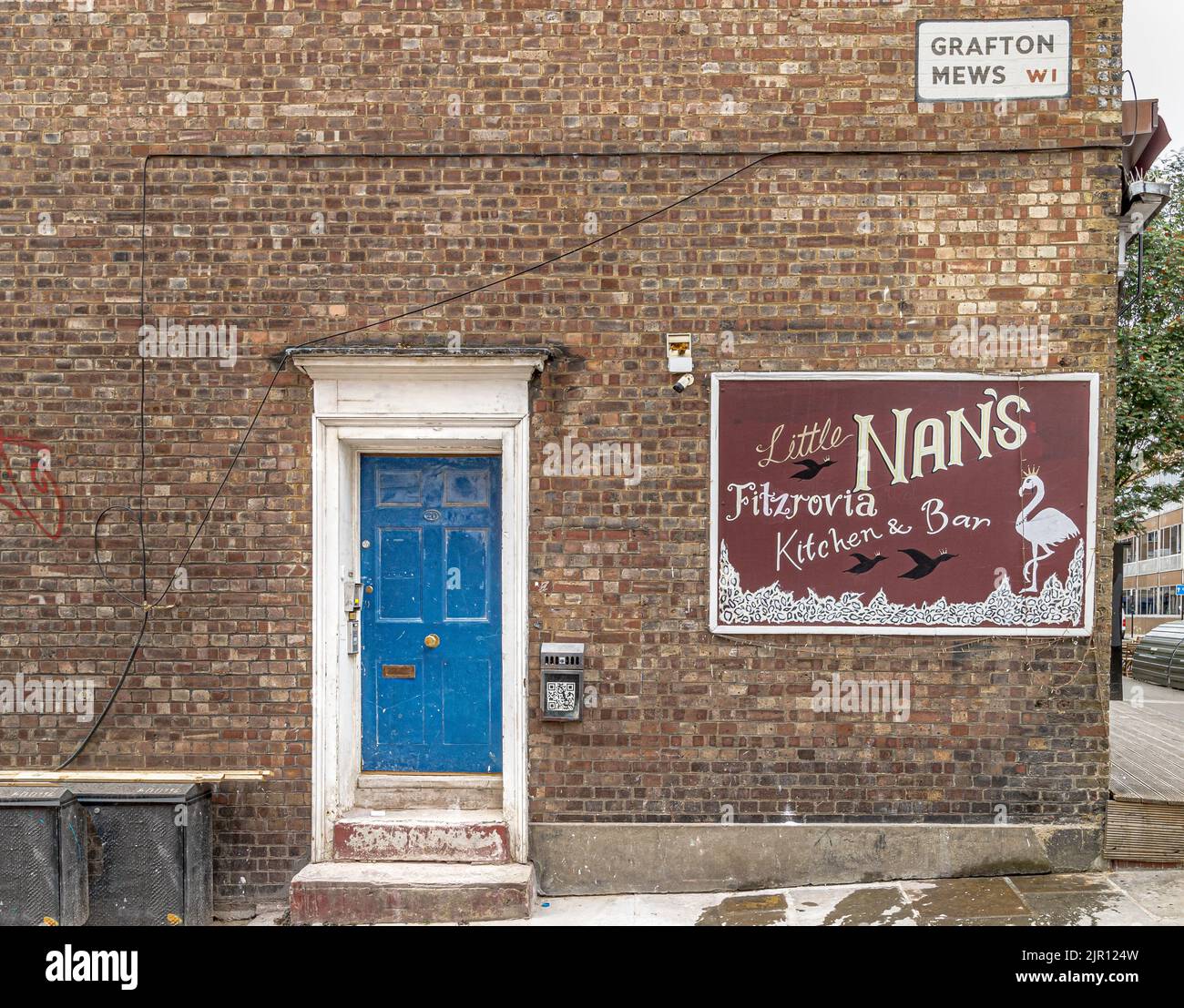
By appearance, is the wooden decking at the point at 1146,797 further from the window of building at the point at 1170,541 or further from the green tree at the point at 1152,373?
the window of building at the point at 1170,541

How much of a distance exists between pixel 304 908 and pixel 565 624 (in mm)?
2361

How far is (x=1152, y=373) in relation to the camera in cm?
1062

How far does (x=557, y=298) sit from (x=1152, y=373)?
28.0 feet

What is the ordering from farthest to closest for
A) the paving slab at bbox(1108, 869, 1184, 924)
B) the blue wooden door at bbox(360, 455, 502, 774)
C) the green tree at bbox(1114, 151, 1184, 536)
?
the green tree at bbox(1114, 151, 1184, 536) → the blue wooden door at bbox(360, 455, 502, 774) → the paving slab at bbox(1108, 869, 1184, 924)

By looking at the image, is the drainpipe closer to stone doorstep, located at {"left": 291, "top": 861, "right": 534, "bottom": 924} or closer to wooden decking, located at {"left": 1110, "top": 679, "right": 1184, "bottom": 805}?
wooden decking, located at {"left": 1110, "top": 679, "right": 1184, "bottom": 805}

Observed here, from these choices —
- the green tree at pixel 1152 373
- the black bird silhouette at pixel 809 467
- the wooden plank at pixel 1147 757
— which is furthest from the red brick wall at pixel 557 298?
the green tree at pixel 1152 373

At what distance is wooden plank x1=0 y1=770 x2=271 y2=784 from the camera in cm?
559

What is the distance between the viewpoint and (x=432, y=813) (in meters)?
5.85

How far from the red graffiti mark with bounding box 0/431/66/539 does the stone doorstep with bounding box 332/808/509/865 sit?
2758mm

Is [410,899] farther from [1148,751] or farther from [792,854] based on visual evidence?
[1148,751]

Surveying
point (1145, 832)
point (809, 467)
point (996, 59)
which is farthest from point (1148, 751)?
point (996, 59)

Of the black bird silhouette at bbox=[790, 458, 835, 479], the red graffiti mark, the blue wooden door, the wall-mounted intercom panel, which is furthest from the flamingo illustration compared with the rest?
the red graffiti mark

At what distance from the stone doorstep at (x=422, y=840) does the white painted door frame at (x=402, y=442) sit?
9 centimetres

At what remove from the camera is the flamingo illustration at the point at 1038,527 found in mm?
5645
